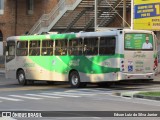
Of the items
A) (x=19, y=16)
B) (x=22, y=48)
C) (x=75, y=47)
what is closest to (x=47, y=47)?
(x=75, y=47)

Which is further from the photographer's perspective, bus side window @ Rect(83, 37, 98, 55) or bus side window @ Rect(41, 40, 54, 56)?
bus side window @ Rect(41, 40, 54, 56)

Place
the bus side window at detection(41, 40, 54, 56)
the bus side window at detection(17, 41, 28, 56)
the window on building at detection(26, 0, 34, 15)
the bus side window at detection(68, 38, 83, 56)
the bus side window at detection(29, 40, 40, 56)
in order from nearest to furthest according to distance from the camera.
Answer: the bus side window at detection(68, 38, 83, 56) → the bus side window at detection(41, 40, 54, 56) → the bus side window at detection(29, 40, 40, 56) → the bus side window at detection(17, 41, 28, 56) → the window on building at detection(26, 0, 34, 15)

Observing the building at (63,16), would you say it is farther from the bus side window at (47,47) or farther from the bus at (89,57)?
the bus at (89,57)

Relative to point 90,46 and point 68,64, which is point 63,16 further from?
point 90,46

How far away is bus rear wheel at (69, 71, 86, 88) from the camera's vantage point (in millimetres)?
24814

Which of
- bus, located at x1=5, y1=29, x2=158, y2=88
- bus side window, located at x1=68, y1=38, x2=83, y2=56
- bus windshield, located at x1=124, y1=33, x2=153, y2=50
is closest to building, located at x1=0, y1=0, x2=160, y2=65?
bus, located at x1=5, y1=29, x2=158, y2=88

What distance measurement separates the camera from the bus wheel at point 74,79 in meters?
24.8

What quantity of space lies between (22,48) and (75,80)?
4.84m

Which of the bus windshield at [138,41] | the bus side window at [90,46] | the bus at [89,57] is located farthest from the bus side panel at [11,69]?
the bus windshield at [138,41]

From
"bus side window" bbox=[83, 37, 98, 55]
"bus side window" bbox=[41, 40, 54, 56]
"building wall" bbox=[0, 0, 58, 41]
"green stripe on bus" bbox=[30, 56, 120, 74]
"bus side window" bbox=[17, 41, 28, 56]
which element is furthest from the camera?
"building wall" bbox=[0, 0, 58, 41]

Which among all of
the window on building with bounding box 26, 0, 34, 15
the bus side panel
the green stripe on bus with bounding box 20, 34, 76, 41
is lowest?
the bus side panel

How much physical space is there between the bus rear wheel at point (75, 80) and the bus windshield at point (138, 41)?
323 cm

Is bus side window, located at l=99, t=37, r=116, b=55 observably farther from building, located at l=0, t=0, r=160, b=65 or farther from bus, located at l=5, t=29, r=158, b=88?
building, located at l=0, t=0, r=160, b=65

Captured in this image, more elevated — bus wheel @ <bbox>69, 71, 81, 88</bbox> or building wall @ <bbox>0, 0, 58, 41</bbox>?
building wall @ <bbox>0, 0, 58, 41</bbox>
